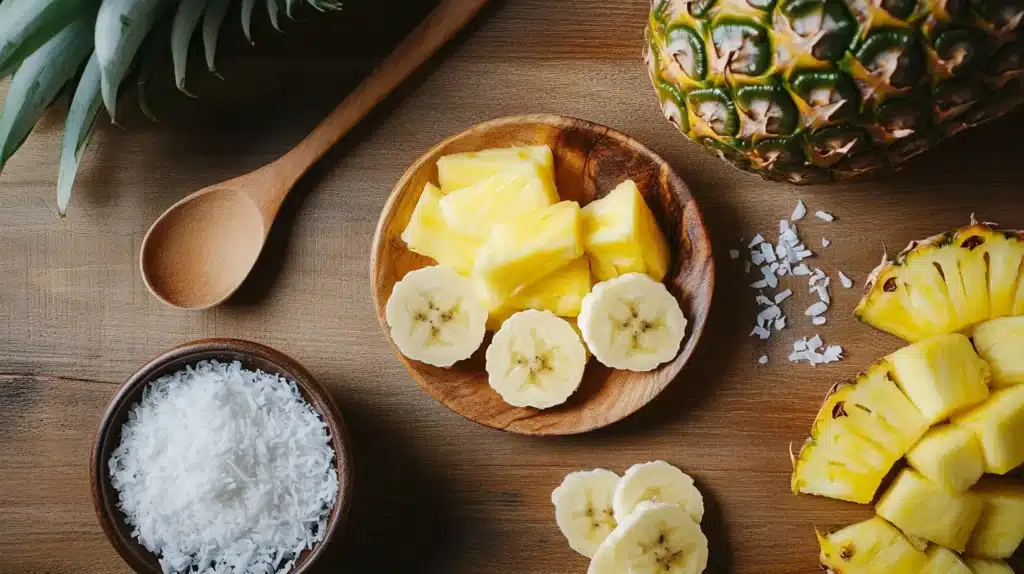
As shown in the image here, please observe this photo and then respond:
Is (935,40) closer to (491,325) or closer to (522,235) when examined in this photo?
(522,235)

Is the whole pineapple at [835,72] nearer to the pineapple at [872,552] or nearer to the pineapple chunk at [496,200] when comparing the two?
the pineapple chunk at [496,200]

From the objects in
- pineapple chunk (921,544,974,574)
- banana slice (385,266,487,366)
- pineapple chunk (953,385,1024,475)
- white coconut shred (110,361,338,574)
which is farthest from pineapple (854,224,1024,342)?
white coconut shred (110,361,338,574)

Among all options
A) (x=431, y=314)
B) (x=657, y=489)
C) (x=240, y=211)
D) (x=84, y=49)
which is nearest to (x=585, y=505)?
(x=657, y=489)

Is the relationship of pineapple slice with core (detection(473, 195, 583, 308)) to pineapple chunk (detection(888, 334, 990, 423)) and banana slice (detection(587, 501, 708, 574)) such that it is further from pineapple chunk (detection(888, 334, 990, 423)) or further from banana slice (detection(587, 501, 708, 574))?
pineapple chunk (detection(888, 334, 990, 423))

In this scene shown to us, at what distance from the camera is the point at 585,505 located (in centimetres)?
154

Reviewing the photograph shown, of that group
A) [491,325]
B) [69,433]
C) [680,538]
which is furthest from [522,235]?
[69,433]

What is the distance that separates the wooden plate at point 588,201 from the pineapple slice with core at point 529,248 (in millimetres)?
126

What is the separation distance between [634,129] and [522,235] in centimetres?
33

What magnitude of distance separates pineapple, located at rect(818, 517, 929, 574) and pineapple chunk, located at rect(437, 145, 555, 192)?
0.79m

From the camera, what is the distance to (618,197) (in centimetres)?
147

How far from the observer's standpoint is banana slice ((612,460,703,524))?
1.52 m

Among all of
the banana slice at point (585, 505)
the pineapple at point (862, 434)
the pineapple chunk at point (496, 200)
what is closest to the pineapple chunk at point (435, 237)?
the pineapple chunk at point (496, 200)

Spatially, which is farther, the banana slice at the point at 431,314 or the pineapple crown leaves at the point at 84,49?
the banana slice at the point at 431,314

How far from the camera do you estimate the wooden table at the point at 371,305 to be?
61.9 inches
